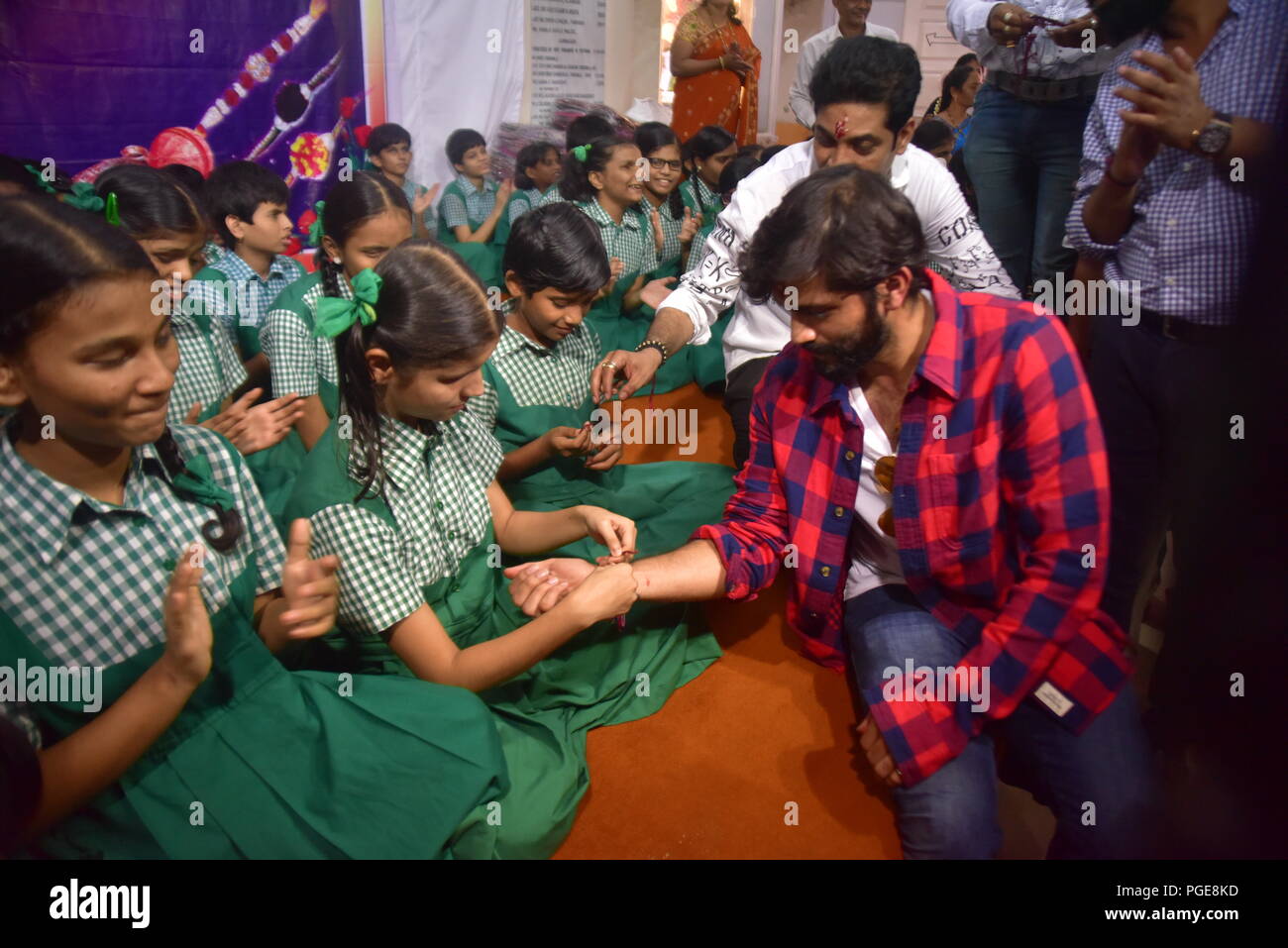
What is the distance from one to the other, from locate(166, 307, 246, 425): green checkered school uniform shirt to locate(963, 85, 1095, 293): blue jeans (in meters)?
1.85

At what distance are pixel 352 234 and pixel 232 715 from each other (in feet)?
4.51

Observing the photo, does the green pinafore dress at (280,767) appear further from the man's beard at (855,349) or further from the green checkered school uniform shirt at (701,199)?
the green checkered school uniform shirt at (701,199)

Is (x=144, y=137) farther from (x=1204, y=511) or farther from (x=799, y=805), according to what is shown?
(x=1204, y=511)

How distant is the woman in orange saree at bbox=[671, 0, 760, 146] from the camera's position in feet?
14.0

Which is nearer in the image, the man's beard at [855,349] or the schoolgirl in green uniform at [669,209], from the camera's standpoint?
the man's beard at [855,349]

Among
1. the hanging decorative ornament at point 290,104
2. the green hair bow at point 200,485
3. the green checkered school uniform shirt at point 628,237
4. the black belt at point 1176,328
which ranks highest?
the hanging decorative ornament at point 290,104

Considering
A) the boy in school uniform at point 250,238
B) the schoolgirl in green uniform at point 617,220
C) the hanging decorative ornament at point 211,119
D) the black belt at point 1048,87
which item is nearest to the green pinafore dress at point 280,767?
the boy in school uniform at point 250,238

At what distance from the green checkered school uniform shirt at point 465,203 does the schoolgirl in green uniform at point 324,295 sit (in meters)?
1.87

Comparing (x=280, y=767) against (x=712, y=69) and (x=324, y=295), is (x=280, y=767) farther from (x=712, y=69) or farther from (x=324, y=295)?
(x=712, y=69)

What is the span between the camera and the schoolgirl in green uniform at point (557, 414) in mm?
1815

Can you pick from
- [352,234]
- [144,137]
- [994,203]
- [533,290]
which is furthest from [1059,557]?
[144,137]

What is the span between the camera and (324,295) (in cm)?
200

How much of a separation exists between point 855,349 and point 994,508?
323 millimetres
